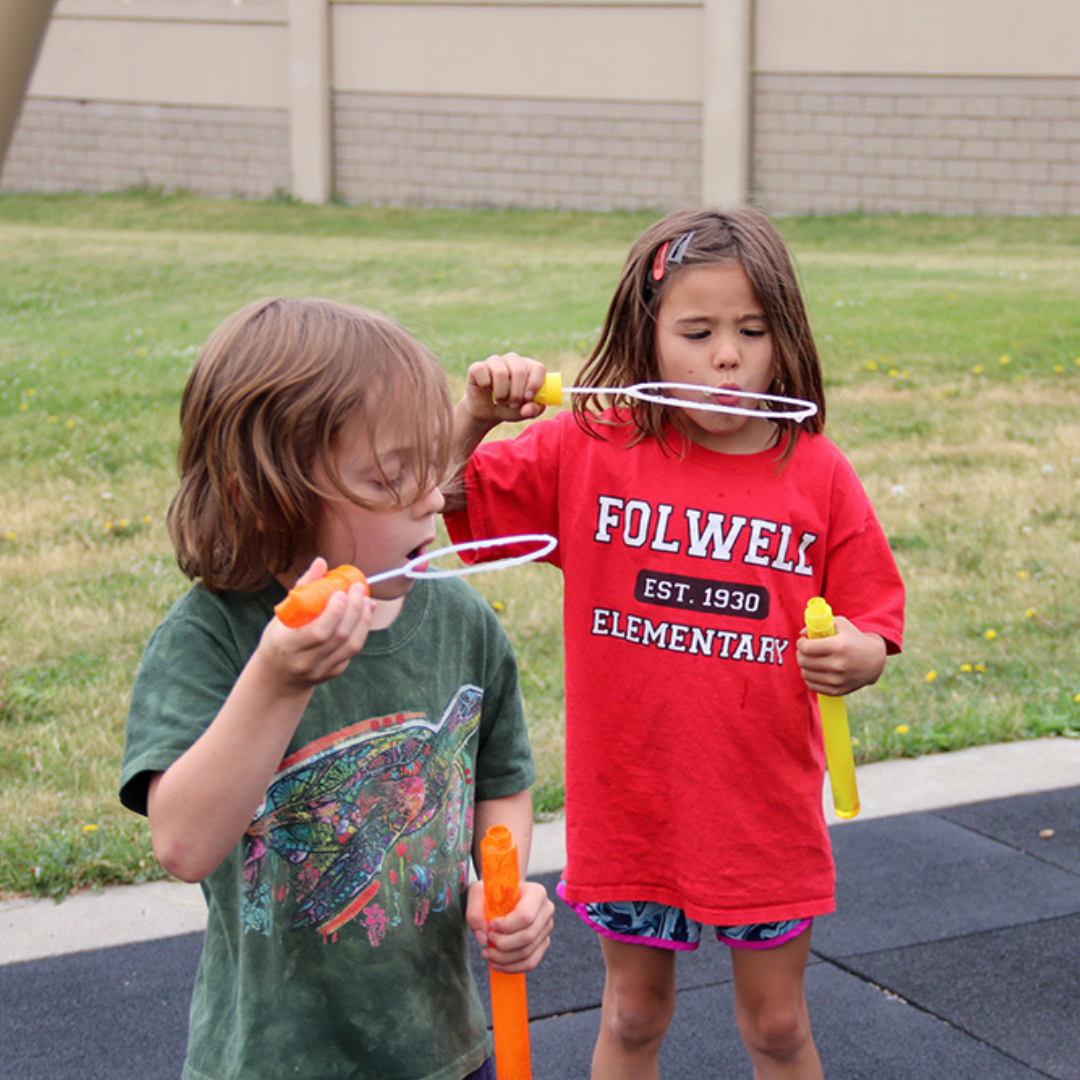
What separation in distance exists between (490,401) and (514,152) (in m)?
18.1

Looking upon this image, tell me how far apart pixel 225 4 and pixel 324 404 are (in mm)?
20114

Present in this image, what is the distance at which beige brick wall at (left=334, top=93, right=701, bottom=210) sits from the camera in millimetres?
18625

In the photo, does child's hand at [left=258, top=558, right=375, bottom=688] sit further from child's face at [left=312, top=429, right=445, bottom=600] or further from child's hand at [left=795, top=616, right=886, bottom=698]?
child's hand at [left=795, top=616, right=886, bottom=698]

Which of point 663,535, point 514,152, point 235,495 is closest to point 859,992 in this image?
point 663,535

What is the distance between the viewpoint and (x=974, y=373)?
8562mm

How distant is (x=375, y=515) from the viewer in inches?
57.7

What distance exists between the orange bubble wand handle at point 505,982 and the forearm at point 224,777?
23cm

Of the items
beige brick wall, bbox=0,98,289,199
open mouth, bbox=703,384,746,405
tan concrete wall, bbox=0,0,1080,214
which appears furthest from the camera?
beige brick wall, bbox=0,98,289,199

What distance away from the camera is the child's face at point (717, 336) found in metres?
2.09

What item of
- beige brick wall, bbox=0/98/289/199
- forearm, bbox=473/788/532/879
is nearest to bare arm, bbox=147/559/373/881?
forearm, bbox=473/788/532/879

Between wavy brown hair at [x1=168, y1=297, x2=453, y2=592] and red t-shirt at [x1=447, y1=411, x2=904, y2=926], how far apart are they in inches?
26.1

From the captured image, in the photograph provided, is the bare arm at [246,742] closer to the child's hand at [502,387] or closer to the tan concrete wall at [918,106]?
the child's hand at [502,387]

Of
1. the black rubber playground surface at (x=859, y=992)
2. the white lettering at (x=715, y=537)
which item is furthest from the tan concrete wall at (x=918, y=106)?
the white lettering at (x=715, y=537)

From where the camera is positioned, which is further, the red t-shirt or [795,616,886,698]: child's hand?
the red t-shirt
